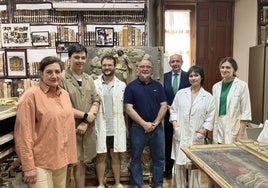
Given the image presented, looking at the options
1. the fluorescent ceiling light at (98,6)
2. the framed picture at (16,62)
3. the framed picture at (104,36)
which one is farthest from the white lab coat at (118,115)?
the framed picture at (16,62)

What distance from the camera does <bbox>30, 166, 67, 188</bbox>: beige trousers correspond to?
6.34 ft

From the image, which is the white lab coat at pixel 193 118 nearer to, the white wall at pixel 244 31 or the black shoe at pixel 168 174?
the black shoe at pixel 168 174

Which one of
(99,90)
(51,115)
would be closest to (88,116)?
(99,90)

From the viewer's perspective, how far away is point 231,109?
9.11 ft

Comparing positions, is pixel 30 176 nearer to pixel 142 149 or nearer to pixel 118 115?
pixel 118 115

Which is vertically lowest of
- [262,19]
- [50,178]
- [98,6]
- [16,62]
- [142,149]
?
[142,149]

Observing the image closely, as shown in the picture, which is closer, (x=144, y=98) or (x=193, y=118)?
(x=193, y=118)

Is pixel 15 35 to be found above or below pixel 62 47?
above

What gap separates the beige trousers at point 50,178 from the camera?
1.93 m

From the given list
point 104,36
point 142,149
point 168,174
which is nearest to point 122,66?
point 142,149

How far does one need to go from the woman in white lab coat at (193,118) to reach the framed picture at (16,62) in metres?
2.84

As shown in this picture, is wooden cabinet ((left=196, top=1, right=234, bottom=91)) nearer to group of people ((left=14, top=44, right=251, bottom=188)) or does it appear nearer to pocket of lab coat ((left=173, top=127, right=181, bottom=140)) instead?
group of people ((left=14, top=44, right=251, bottom=188))

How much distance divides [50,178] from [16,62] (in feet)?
10.1

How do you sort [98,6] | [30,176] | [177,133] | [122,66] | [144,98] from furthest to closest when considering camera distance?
[98,6]
[122,66]
[144,98]
[177,133]
[30,176]
